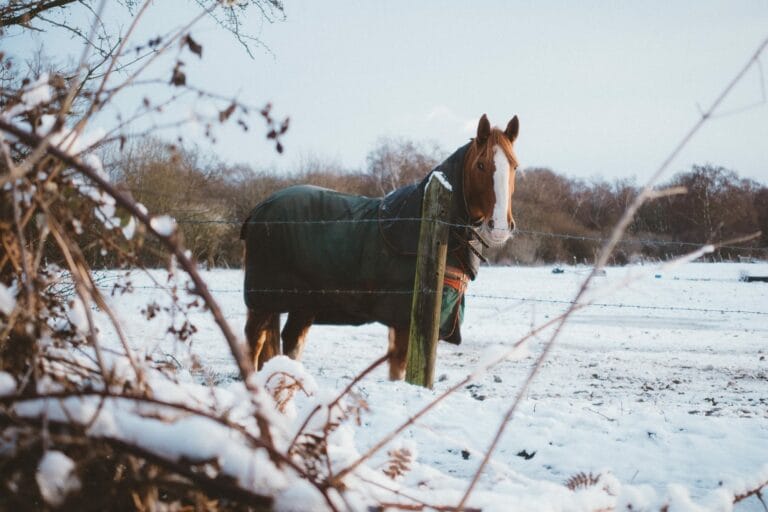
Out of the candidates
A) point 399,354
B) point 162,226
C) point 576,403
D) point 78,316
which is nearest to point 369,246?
point 399,354

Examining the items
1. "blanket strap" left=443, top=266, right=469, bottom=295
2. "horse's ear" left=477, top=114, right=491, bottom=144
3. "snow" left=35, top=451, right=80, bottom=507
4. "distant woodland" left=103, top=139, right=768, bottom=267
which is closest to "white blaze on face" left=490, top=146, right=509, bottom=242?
"horse's ear" left=477, top=114, right=491, bottom=144

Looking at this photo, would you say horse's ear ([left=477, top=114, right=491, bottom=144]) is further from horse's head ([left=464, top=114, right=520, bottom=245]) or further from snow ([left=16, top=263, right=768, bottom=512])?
snow ([left=16, top=263, right=768, bottom=512])

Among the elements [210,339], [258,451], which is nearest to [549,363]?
[210,339]

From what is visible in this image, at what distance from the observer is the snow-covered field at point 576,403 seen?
200 cm

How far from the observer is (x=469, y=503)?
1.53 meters

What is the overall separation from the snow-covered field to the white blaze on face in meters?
0.64

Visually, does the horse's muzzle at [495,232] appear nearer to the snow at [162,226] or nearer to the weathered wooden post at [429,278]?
the weathered wooden post at [429,278]

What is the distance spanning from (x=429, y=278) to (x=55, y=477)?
12.5 ft

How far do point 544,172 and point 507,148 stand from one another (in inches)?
2043

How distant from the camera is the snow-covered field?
2.00m

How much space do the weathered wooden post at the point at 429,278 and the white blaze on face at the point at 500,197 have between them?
0.38m

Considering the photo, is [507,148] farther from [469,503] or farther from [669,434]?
[469,503]

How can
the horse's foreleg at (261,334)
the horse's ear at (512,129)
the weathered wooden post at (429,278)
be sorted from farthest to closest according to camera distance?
the horse's foreleg at (261,334) < the horse's ear at (512,129) < the weathered wooden post at (429,278)

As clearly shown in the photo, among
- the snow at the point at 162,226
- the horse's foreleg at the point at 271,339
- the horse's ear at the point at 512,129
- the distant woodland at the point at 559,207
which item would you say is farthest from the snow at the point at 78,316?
the distant woodland at the point at 559,207
